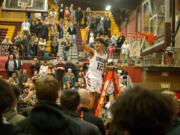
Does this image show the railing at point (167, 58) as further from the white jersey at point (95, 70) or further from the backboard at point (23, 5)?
the backboard at point (23, 5)

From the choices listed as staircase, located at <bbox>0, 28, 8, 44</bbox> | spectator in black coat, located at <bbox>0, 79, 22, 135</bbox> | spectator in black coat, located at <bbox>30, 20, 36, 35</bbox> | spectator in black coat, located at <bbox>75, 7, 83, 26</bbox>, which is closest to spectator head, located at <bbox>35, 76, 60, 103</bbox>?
spectator in black coat, located at <bbox>0, 79, 22, 135</bbox>

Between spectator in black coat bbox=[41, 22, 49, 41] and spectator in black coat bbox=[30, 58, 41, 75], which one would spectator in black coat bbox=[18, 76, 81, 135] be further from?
spectator in black coat bbox=[41, 22, 49, 41]

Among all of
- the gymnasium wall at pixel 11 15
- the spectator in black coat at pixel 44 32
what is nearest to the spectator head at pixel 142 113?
the spectator in black coat at pixel 44 32

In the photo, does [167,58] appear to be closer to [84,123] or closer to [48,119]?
[84,123]

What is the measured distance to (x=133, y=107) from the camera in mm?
2113

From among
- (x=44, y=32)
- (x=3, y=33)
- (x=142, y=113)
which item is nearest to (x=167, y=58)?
(x=44, y=32)

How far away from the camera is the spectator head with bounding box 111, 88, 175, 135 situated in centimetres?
209

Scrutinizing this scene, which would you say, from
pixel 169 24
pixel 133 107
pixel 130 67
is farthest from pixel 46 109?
pixel 130 67

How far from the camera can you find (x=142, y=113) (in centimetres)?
209

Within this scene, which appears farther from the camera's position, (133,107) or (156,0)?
(156,0)

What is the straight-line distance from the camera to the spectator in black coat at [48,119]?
302cm

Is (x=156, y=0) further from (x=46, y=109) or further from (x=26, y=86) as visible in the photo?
(x=46, y=109)

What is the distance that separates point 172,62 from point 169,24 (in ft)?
6.84

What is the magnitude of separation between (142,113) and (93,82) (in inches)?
240
